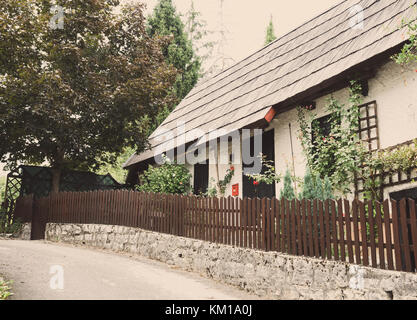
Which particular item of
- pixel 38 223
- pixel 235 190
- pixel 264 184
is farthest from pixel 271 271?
pixel 38 223

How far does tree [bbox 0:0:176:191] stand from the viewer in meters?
12.9

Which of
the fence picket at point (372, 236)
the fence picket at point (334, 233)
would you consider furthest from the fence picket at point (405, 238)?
the fence picket at point (334, 233)

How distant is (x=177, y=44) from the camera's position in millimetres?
24656

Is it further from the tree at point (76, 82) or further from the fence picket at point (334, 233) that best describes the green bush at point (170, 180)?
the fence picket at point (334, 233)

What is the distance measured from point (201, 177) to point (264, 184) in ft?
11.0

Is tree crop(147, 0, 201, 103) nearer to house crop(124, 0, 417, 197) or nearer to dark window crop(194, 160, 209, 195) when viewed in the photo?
house crop(124, 0, 417, 197)

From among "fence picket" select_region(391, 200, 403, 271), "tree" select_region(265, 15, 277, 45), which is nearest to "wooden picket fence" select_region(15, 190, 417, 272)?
"fence picket" select_region(391, 200, 403, 271)

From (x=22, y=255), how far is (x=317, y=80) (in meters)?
8.01

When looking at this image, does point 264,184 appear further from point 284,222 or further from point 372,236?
point 372,236

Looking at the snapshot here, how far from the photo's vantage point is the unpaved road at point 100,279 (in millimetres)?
5496

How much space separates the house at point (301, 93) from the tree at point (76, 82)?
206 centimetres

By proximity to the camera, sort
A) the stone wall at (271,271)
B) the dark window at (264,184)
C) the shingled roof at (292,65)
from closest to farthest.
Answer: the stone wall at (271,271) → the shingled roof at (292,65) → the dark window at (264,184)

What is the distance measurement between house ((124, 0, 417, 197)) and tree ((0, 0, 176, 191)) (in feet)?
6.75

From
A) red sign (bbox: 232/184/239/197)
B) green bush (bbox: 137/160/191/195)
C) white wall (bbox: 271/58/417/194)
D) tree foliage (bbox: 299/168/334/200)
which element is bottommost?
tree foliage (bbox: 299/168/334/200)
